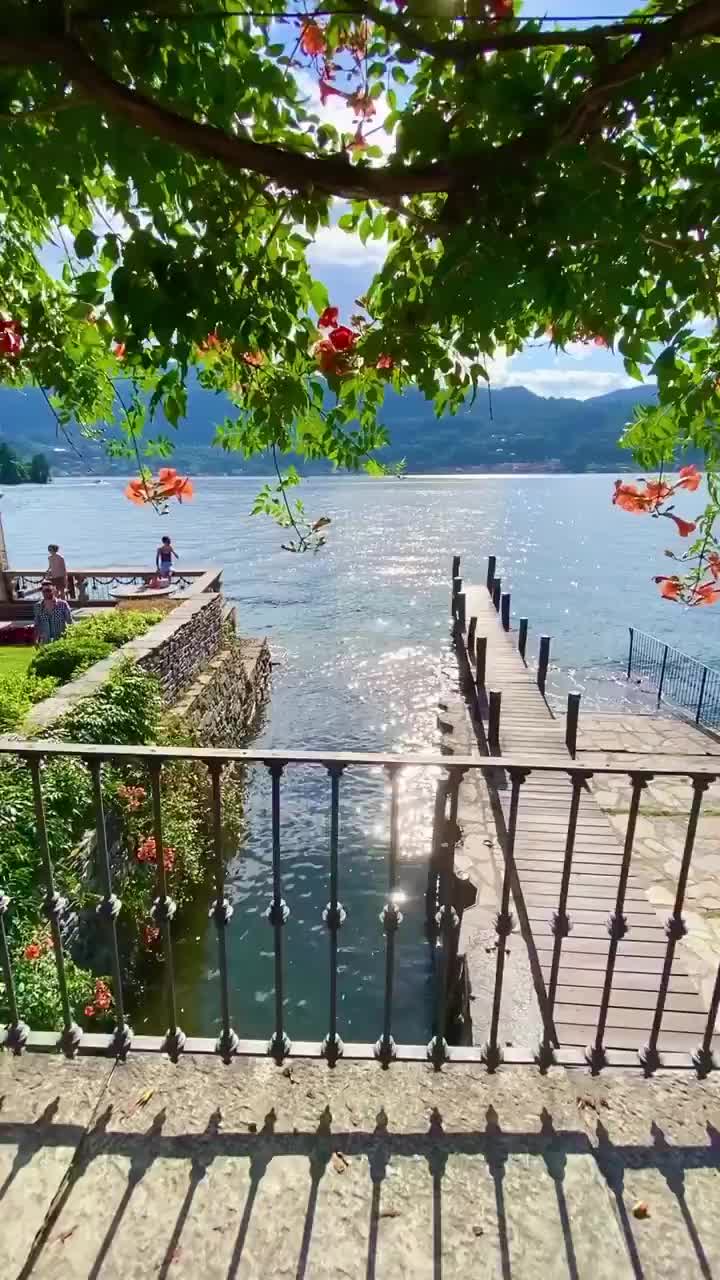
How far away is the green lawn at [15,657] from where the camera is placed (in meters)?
11.4

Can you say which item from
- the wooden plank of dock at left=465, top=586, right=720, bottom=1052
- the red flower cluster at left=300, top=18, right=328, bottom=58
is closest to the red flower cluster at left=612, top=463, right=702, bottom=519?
the red flower cluster at left=300, top=18, right=328, bottom=58

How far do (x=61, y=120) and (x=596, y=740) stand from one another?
1406cm

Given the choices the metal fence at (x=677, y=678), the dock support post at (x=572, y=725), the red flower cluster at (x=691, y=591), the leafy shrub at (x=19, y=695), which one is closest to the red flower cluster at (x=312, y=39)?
the red flower cluster at (x=691, y=591)

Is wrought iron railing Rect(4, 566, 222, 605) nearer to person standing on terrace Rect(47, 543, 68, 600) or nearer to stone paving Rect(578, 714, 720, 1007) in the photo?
person standing on terrace Rect(47, 543, 68, 600)

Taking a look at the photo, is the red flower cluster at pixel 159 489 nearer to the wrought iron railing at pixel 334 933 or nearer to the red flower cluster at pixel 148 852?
the wrought iron railing at pixel 334 933

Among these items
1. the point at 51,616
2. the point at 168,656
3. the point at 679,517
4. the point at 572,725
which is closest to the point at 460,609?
the point at 572,725

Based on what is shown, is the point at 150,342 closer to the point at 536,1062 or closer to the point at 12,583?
the point at 536,1062

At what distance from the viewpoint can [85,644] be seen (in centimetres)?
1036

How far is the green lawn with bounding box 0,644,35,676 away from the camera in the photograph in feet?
37.4

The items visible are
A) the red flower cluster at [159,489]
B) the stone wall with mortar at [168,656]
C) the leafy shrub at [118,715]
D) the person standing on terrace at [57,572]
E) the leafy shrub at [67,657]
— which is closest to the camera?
the red flower cluster at [159,489]

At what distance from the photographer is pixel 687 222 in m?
1.91

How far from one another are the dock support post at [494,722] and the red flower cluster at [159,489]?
7.17 m

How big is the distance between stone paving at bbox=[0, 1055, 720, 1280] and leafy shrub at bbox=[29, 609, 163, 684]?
7.97 m

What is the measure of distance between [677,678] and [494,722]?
18911 millimetres
